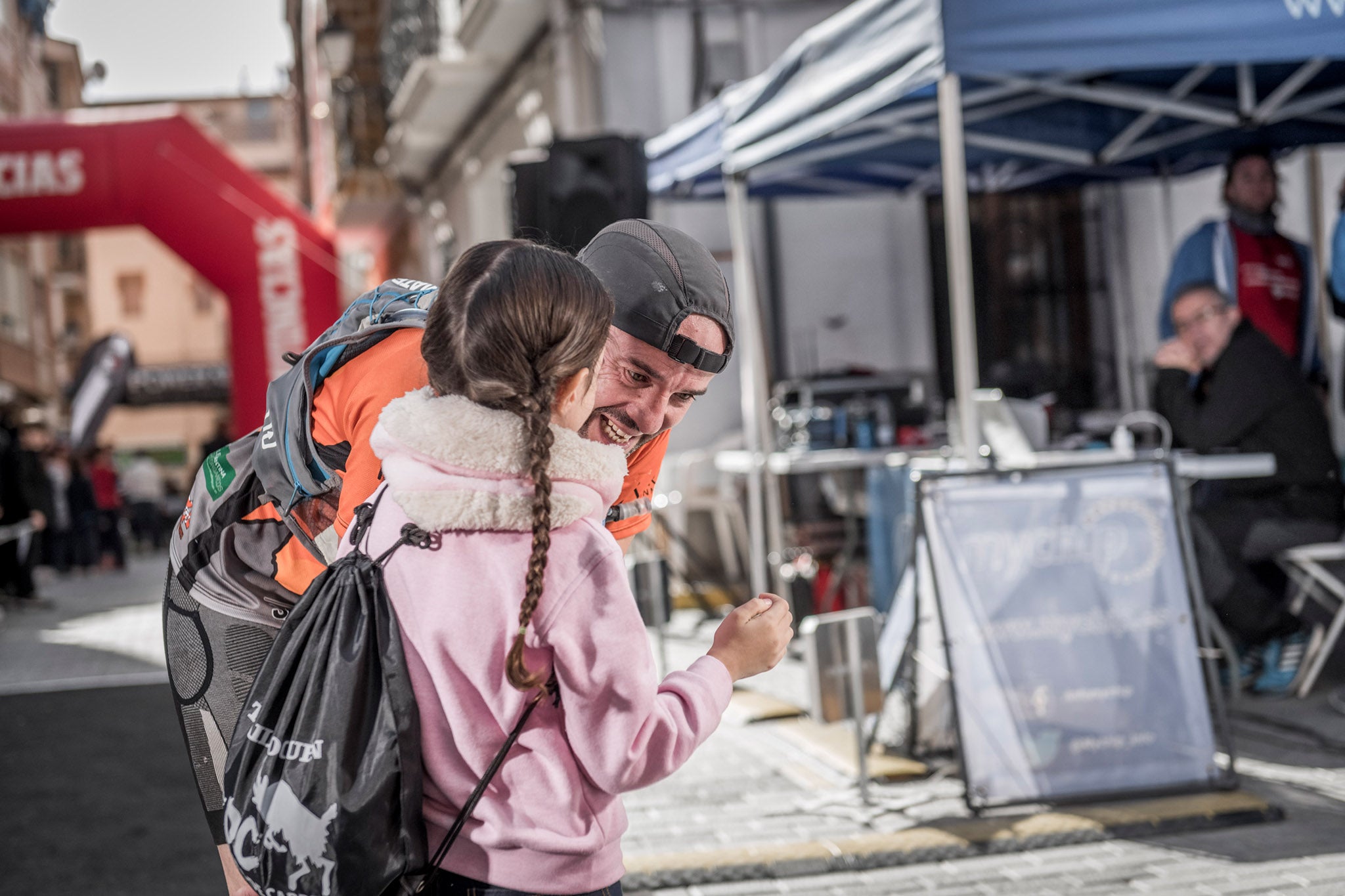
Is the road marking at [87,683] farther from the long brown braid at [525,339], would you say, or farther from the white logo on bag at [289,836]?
the long brown braid at [525,339]

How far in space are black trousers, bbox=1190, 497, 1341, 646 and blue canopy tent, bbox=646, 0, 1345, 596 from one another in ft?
5.42

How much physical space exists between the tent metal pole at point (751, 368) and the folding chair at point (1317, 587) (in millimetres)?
2630

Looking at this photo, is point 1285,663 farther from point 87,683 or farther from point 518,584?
point 87,683

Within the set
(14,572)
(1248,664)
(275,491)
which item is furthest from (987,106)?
(14,572)

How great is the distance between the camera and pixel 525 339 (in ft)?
5.48

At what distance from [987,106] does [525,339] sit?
6845mm

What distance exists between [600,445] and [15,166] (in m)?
14.9

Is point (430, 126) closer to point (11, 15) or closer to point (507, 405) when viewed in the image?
point (507, 405)

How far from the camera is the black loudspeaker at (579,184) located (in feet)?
23.2

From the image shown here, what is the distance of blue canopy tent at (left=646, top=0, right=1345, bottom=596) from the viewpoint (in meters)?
5.11

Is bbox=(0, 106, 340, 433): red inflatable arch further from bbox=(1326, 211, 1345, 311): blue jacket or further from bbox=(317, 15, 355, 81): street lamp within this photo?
bbox=(1326, 211, 1345, 311): blue jacket

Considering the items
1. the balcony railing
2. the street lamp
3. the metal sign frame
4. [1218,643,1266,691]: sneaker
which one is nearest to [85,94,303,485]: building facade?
the street lamp

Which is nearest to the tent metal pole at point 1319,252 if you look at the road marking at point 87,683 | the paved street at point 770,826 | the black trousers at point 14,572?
the paved street at point 770,826

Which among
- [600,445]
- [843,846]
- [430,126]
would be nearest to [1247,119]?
[843,846]
